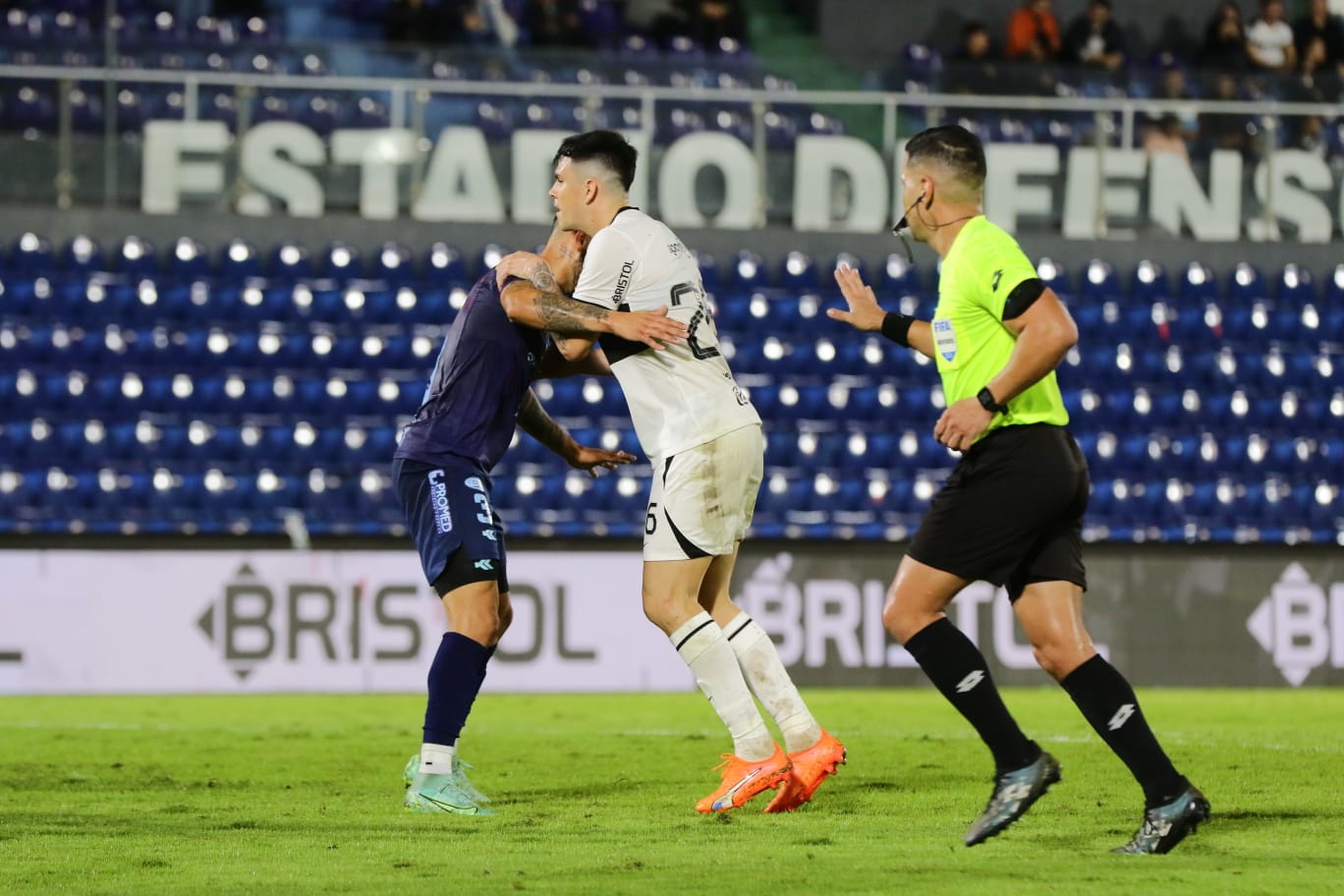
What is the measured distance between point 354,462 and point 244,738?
5.19 meters

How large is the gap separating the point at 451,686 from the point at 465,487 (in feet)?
2.07

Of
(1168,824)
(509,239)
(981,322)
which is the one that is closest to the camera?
(1168,824)

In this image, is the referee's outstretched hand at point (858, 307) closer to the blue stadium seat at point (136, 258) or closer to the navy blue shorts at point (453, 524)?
the navy blue shorts at point (453, 524)

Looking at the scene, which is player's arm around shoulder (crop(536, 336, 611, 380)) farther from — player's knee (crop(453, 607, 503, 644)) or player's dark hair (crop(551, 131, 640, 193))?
player's knee (crop(453, 607, 503, 644))

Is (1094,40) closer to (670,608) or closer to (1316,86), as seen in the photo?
(1316,86)

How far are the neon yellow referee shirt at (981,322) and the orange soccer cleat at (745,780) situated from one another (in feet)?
4.29

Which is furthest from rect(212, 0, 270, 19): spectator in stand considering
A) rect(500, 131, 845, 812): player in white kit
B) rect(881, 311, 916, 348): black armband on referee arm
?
rect(881, 311, 916, 348): black armband on referee arm

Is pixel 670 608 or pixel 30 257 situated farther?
pixel 30 257

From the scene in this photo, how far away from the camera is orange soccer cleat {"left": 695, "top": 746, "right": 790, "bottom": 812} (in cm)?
584

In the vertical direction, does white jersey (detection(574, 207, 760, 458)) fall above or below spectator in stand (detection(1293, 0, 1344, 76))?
below

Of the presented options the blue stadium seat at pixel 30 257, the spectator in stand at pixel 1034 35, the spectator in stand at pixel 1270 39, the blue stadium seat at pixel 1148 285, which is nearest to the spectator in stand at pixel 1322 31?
the spectator in stand at pixel 1270 39

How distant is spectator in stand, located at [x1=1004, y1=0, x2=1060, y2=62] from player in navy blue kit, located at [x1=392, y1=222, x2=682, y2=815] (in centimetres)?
1207

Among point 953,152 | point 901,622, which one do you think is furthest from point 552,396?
point 901,622

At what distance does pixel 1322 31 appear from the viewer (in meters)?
17.8
